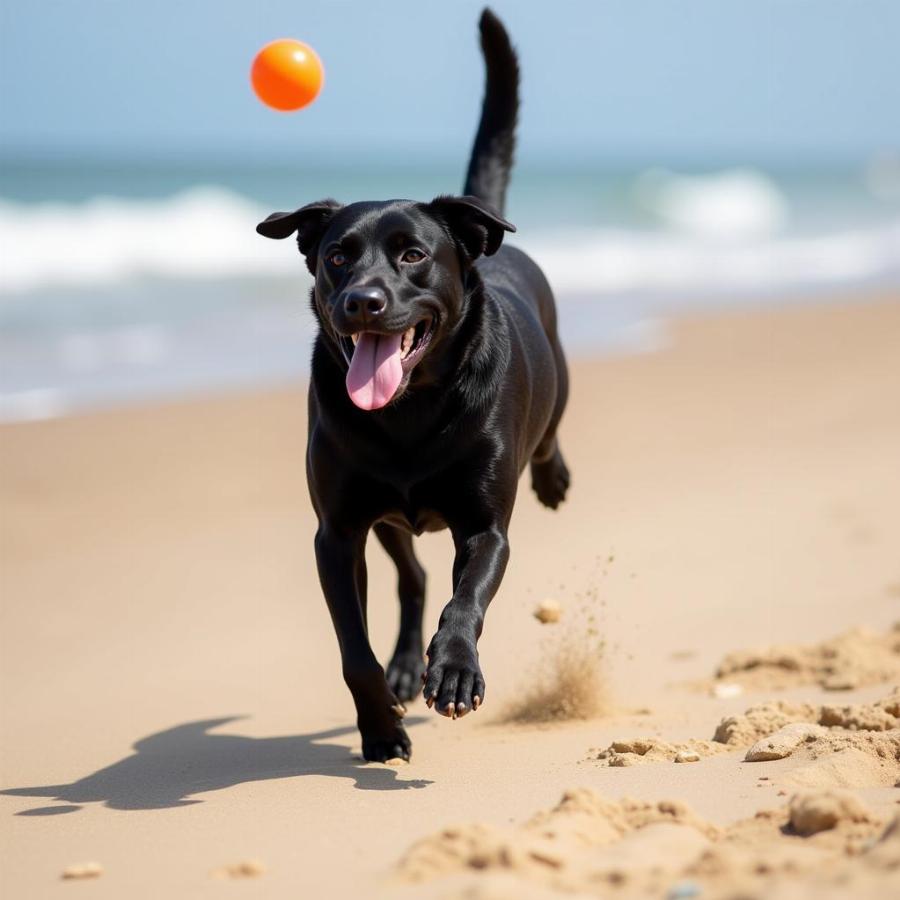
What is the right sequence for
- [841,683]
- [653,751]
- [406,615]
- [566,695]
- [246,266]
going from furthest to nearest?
[246,266], [406,615], [841,683], [566,695], [653,751]

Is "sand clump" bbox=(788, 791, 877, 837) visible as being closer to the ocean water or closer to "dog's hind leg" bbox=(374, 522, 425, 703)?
"dog's hind leg" bbox=(374, 522, 425, 703)

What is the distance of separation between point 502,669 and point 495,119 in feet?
7.80

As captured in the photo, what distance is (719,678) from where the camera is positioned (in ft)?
17.2

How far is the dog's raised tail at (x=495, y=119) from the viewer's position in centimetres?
623

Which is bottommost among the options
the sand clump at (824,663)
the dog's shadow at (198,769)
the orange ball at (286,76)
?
the dog's shadow at (198,769)

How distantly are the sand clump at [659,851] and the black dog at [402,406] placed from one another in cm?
97

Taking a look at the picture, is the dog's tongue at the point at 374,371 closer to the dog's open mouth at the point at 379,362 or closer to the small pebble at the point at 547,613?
the dog's open mouth at the point at 379,362

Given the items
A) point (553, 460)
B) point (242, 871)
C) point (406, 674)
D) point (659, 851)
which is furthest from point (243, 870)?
point (553, 460)

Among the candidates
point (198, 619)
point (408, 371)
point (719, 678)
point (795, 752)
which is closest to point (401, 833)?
point (795, 752)

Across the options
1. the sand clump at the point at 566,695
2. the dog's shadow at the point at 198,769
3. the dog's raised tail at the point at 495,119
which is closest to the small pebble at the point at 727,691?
the sand clump at the point at 566,695

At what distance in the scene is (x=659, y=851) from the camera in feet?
9.40

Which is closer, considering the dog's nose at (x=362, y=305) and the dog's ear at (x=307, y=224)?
the dog's nose at (x=362, y=305)

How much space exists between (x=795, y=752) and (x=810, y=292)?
14834 mm

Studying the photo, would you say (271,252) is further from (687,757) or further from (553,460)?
(687,757)
